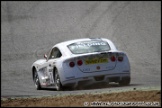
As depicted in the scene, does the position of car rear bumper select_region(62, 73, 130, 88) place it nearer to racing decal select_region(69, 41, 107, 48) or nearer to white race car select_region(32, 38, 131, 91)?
white race car select_region(32, 38, 131, 91)

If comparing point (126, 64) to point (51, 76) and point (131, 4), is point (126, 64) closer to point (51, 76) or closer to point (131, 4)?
point (51, 76)

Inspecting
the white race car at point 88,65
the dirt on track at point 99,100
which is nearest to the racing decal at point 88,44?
the white race car at point 88,65

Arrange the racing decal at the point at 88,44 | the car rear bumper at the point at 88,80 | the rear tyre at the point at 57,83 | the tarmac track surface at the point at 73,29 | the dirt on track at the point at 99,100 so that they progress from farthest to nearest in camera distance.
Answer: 1. the tarmac track surface at the point at 73,29
2. the racing decal at the point at 88,44
3. the rear tyre at the point at 57,83
4. the car rear bumper at the point at 88,80
5. the dirt on track at the point at 99,100

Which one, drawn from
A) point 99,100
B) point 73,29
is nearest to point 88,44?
point 99,100

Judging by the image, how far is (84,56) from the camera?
44.3 feet

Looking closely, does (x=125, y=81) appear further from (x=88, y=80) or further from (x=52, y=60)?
(x=52, y=60)

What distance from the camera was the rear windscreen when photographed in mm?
13809

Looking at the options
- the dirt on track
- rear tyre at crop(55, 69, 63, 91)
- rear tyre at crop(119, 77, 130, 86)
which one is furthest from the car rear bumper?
the dirt on track

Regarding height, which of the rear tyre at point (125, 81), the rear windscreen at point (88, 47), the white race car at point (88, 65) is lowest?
the rear tyre at point (125, 81)

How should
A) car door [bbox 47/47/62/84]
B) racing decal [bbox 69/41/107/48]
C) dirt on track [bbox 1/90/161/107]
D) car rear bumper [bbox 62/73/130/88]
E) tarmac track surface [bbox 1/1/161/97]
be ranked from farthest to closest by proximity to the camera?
tarmac track surface [bbox 1/1/161/97]
car door [bbox 47/47/62/84]
racing decal [bbox 69/41/107/48]
car rear bumper [bbox 62/73/130/88]
dirt on track [bbox 1/90/161/107]

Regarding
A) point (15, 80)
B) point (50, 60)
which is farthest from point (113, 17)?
point (50, 60)

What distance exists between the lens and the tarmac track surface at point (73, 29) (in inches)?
765

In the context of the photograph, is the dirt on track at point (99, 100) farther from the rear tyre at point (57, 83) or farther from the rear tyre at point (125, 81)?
the rear tyre at point (125, 81)

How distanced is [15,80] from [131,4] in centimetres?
1269
